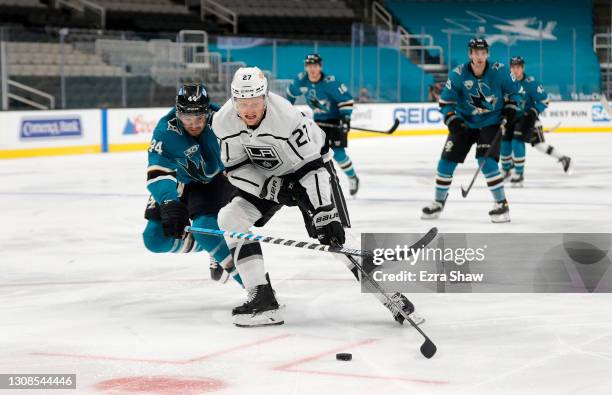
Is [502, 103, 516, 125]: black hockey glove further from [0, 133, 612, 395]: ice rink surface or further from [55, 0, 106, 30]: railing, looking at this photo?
[55, 0, 106, 30]: railing

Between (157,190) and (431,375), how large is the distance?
1.64 metres

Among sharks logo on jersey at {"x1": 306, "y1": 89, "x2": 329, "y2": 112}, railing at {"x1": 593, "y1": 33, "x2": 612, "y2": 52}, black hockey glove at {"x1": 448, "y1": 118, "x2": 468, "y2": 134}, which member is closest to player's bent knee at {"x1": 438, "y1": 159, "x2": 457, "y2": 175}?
black hockey glove at {"x1": 448, "y1": 118, "x2": 468, "y2": 134}

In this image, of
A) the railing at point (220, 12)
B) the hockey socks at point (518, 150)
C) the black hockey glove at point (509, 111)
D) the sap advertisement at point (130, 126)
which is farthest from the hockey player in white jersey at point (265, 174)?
the railing at point (220, 12)

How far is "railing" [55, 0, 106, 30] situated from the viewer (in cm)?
2119

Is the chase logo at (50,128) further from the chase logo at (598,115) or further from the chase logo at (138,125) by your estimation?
the chase logo at (598,115)

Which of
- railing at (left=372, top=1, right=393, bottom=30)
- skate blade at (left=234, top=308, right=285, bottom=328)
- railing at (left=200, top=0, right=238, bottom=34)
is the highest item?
railing at (left=372, top=1, right=393, bottom=30)

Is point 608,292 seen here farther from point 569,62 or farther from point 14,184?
point 569,62

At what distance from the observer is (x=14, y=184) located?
36.3 feet

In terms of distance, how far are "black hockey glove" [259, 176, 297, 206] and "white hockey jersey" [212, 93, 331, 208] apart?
0.02 m

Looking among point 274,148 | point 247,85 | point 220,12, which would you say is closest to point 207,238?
point 274,148

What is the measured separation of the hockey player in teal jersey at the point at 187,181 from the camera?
4.57m

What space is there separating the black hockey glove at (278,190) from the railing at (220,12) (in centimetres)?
1936

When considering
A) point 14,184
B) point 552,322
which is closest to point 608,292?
point 552,322

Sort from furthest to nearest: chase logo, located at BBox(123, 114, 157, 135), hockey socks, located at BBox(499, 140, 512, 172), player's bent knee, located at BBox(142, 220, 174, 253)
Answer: chase logo, located at BBox(123, 114, 157, 135)
hockey socks, located at BBox(499, 140, 512, 172)
player's bent knee, located at BBox(142, 220, 174, 253)
